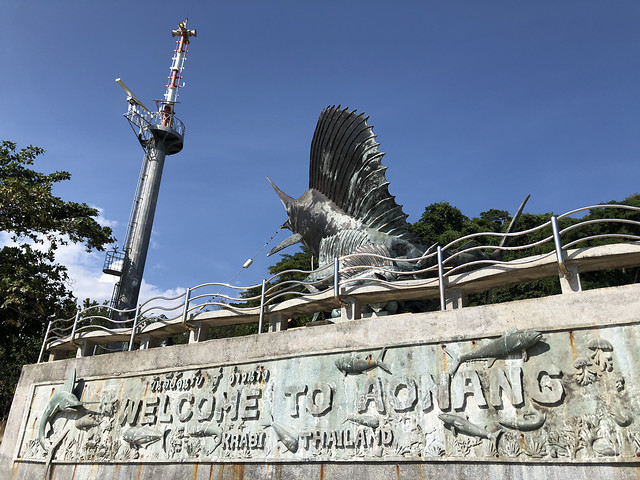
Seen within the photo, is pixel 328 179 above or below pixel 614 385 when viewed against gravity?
above

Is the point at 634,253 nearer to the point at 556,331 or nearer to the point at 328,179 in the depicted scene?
the point at 556,331

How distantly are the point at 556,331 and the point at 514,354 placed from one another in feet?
1.63

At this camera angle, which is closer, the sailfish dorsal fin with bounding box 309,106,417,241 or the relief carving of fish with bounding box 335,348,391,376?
the relief carving of fish with bounding box 335,348,391,376

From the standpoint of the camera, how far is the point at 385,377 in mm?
6258

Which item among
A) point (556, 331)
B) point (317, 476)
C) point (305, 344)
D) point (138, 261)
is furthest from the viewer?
point (138, 261)

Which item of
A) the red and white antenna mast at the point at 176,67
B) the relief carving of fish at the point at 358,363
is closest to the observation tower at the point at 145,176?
the red and white antenna mast at the point at 176,67

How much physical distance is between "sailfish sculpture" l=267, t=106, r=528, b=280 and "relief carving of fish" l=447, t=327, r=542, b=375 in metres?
3.34

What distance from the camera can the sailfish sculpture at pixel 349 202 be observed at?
32.5ft

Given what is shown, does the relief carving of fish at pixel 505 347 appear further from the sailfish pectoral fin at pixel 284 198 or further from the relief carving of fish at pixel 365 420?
the sailfish pectoral fin at pixel 284 198

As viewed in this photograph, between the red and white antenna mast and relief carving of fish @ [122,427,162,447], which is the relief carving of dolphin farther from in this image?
the red and white antenna mast

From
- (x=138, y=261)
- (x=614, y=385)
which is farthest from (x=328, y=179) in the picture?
(x=138, y=261)

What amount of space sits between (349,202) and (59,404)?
6.45m

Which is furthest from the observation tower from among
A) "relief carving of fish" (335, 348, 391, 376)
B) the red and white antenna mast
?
"relief carving of fish" (335, 348, 391, 376)

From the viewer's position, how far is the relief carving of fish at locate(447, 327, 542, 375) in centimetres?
552
